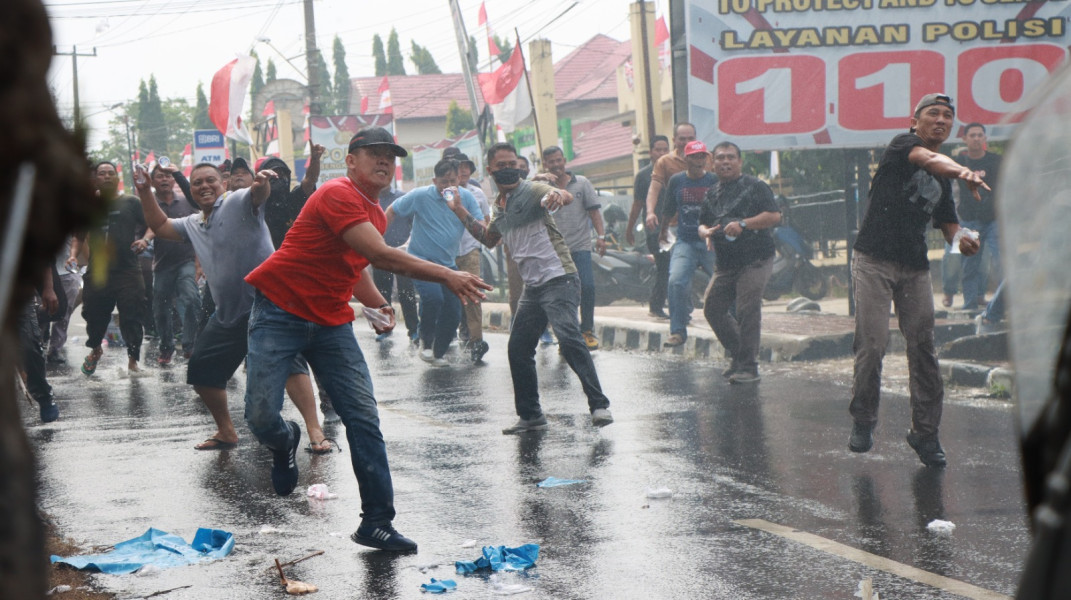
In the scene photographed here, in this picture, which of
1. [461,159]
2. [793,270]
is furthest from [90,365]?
[793,270]

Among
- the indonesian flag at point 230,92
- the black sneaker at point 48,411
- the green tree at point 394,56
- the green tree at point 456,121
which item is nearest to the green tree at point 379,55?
the green tree at point 394,56

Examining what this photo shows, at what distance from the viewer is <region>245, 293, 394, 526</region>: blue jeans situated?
18.1 ft

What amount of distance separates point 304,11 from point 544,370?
2173 centimetres

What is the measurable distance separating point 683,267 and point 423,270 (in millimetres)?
6677

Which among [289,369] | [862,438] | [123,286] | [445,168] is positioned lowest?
[862,438]

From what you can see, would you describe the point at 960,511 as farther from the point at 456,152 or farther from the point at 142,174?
the point at 456,152

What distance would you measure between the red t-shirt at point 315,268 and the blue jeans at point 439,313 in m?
6.19

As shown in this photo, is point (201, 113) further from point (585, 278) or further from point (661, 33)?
point (585, 278)

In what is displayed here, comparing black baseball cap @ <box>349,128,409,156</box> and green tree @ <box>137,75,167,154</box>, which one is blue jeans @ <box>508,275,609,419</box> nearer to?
black baseball cap @ <box>349,128,409,156</box>

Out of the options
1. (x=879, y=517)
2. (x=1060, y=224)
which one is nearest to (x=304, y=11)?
(x=879, y=517)

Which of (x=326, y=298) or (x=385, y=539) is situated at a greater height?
(x=326, y=298)

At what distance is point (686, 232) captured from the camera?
11672 mm

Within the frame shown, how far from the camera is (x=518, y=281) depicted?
40.8 feet

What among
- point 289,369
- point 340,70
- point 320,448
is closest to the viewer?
point 289,369
